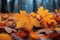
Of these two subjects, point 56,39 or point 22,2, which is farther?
Result: point 22,2

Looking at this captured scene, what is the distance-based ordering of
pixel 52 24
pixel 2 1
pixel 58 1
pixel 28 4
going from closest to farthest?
pixel 52 24
pixel 58 1
pixel 28 4
pixel 2 1

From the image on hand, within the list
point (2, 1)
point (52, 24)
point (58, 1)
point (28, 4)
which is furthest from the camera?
point (2, 1)

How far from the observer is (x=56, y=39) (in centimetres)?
51

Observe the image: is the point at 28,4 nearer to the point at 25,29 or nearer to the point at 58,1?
the point at 58,1

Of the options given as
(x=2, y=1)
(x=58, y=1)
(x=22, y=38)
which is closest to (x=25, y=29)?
(x=22, y=38)

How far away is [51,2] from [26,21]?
5.56 m

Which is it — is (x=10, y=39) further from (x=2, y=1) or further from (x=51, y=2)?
(x=2, y=1)

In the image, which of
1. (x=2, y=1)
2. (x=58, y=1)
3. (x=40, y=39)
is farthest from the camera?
(x=2, y=1)

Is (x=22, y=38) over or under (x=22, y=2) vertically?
under

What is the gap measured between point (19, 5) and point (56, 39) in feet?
19.9

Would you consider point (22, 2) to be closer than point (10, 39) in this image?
No

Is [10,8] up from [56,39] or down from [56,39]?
up

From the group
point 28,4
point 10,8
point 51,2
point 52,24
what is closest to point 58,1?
point 51,2

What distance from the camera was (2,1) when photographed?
6953mm
